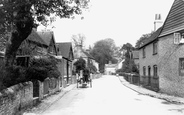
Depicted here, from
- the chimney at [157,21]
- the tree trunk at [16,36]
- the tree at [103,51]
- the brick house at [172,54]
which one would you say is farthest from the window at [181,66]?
the tree at [103,51]

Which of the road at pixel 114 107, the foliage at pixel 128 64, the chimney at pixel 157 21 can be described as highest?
the chimney at pixel 157 21

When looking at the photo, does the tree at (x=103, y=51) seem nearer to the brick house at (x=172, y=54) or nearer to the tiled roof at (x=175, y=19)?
the brick house at (x=172, y=54)

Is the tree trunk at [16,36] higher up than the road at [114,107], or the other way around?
the tree trunk at [16,36]

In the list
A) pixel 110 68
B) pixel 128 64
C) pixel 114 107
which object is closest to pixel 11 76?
pixel 114 107

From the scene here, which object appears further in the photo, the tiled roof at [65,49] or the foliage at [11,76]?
the tiled roof at [65,49]

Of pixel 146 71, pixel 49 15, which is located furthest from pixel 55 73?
pixel 146 71

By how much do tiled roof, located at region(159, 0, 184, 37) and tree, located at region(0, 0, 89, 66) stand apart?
8100 millimetres

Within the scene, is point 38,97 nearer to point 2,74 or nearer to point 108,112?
point 2,74

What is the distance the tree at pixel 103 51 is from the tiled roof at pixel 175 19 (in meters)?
89.6

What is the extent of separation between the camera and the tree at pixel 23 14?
9.79 meters

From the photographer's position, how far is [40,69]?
14.3 m

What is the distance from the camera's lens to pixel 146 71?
26.7 m

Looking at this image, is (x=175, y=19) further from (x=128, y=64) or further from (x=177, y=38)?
(x=128, y=64)

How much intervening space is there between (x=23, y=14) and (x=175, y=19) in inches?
474
